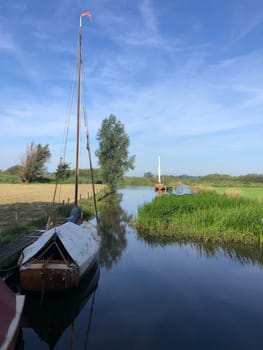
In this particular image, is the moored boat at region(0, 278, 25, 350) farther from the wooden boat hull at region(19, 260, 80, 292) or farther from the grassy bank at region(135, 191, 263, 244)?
the grassy bank at region(135, 191, 263, 244)

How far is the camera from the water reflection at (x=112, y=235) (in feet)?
44.1

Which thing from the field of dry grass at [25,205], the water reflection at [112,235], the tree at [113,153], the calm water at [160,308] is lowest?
the calm water at [160,308]

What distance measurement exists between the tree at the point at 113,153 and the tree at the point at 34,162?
116 feet

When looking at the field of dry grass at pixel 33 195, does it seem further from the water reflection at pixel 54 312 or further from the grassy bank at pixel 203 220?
the water reflection at pixel 54 312

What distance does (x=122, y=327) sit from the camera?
24.0 feet

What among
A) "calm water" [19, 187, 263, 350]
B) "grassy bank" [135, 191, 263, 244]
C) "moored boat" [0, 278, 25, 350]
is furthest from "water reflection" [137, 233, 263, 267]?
"moored boat" [0, 278, 25, 350]

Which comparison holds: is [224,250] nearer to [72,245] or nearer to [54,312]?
[72,245]

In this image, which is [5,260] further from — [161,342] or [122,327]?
[161,342]

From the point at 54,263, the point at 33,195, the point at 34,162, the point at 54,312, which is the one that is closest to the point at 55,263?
the point at 54,263

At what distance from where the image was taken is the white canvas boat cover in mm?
8695

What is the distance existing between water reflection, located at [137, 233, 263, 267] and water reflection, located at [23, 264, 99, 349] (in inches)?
238

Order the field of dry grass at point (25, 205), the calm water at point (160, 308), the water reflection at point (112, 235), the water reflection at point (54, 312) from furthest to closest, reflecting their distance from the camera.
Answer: the field of dry grass at point (25, 205), the water reflection at point (112, 235), the water reflection at point (54, 312), the calm water at point (160, 308)

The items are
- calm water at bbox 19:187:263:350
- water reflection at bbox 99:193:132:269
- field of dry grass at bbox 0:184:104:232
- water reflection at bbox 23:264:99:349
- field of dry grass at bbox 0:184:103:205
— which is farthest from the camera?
field of dry grass at bbox 0:184:103:205

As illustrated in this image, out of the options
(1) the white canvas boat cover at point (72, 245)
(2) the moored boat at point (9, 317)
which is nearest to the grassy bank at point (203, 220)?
(1) the white canvas boat cover at point (72, 245)
